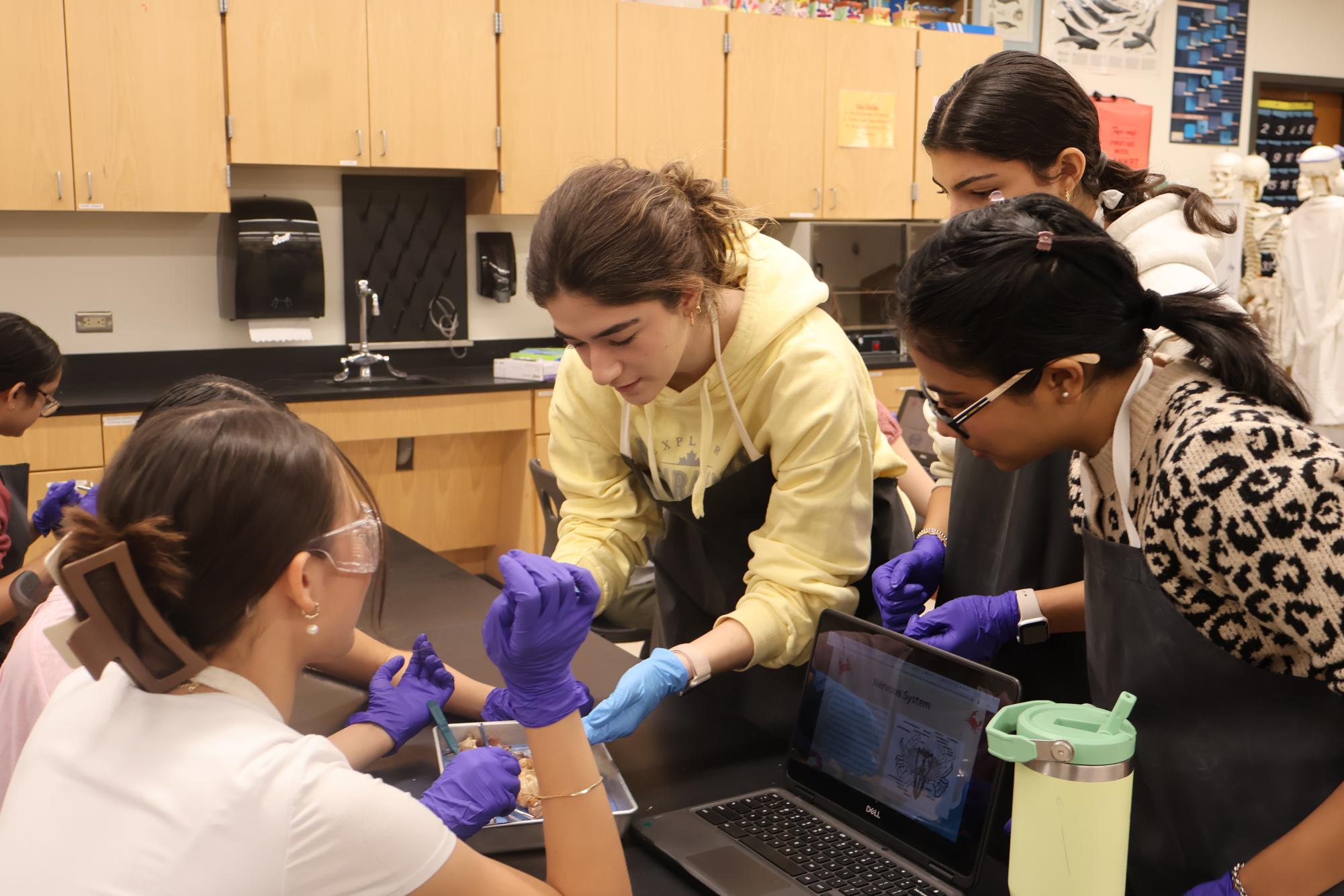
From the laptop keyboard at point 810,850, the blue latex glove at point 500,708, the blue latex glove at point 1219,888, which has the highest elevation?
the blue latex glove at point 1219,888

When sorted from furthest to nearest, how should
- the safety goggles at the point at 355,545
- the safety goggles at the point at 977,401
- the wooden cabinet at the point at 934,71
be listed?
1. the wooden cabinet at the point at 934,71
2. the safety goggles at the point at 977,401
3. the safety goggles at the point at 355,545

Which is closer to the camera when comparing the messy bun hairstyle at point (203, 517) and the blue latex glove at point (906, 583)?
the messy bun hairstyle at point (203, 517)

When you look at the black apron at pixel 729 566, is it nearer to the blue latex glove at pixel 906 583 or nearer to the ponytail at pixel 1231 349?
the blue latex glove at pixel 906 583

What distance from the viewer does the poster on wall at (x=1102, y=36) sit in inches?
241

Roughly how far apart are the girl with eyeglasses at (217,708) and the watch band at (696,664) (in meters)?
0.38

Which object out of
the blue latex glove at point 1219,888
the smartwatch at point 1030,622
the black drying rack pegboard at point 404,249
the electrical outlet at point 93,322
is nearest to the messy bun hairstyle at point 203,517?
the blue latex glove at point 1219,888

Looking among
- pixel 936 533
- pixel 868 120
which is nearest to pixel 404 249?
pixel 868 120

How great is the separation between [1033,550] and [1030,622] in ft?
0.48

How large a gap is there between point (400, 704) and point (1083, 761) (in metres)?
0.77

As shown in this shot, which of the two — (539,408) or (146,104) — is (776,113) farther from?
(146,104)

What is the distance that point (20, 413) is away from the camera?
229 cm

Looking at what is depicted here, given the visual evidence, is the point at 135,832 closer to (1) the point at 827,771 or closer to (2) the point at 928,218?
(1) the point at 827,771

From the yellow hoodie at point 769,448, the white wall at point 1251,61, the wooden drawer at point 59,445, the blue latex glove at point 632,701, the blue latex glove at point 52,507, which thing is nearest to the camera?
the blue latex glove at point 632,701

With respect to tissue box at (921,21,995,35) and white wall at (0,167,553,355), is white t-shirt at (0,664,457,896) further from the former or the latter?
tissue box at (921,21,995,35)
